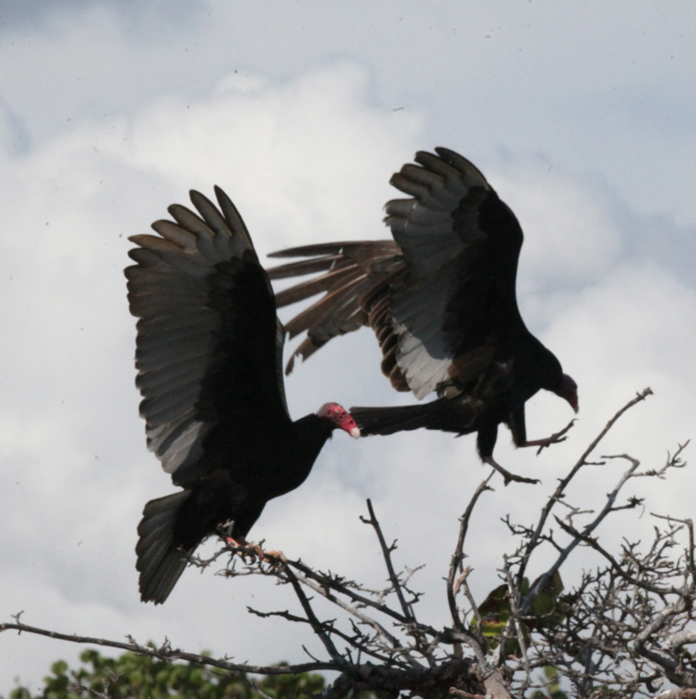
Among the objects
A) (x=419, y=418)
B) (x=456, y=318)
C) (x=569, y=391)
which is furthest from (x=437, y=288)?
(x=569, y=391)

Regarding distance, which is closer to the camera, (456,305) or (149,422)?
(149,422)

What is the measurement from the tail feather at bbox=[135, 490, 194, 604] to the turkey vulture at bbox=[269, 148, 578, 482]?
0.94m

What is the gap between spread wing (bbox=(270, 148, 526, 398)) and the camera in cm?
427

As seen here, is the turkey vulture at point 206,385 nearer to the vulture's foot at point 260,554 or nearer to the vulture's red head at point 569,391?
the vulture's foot at point 260,554

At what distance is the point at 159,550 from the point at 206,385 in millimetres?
701

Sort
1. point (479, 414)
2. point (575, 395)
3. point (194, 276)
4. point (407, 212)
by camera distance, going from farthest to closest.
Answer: point (575, 395)
point (479, 414)
point (407, 212)
point (194, 276)

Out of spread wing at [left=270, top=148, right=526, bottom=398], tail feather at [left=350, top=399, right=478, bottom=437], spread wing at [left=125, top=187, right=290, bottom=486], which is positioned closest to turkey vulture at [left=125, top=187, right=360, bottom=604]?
spread wing at [left=125, top=187, right=290, bottom=486]

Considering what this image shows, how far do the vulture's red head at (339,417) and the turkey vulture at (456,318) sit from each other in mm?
155

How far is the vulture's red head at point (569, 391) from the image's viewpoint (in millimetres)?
4996

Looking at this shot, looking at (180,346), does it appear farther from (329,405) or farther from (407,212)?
(407,212)

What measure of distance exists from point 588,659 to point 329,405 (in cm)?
159

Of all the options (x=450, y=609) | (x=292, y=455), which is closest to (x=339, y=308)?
(x=292, y=455)

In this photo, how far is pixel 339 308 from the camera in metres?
5.21

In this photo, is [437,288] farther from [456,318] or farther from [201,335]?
[201,335]
